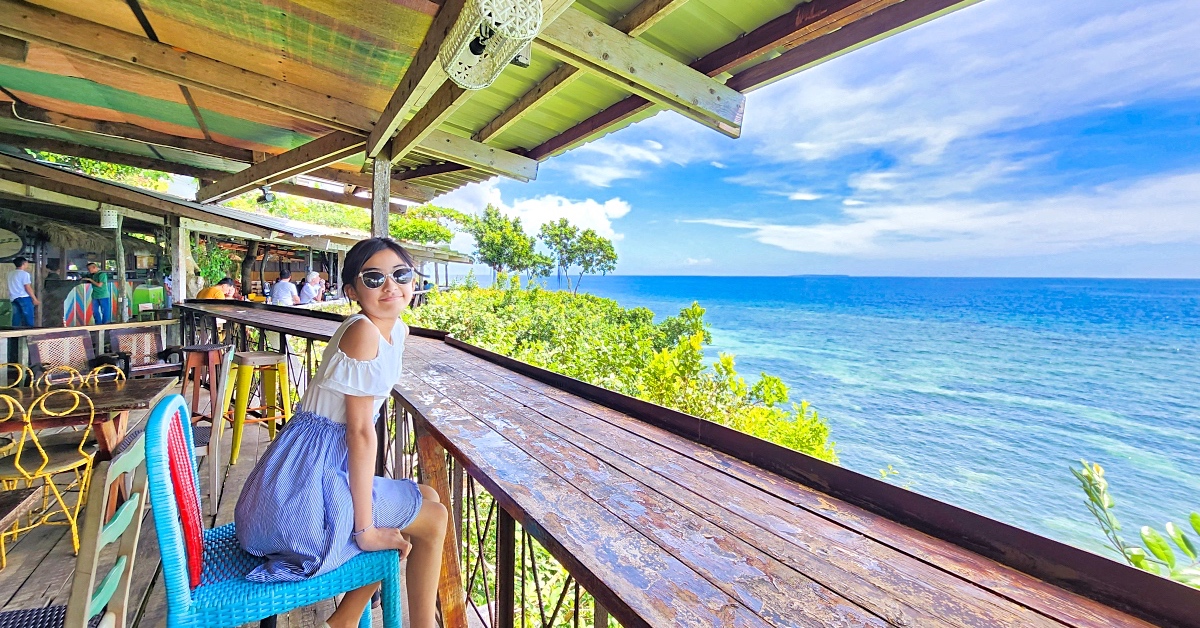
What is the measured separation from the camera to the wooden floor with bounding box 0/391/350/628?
5.90 ft

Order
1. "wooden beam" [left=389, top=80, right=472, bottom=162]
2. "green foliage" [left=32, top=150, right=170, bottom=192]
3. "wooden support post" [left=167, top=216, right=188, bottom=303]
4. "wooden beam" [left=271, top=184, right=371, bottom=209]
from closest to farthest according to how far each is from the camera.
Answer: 1. "wooden beam" [left=389, top=80, right=472, bottom=162]
2. "wooden beam" [left=271, top=184, right=371, bottom=209]
3. "wooden support post" [left=167, top=216, right=188, bottom=303]
4. "green foliage" [left=32, top=150, right=170, bottom=192]

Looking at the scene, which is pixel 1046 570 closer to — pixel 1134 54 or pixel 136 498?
pixel 136 498

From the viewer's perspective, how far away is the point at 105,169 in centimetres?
→ 1279

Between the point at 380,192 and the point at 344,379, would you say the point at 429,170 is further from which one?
the point at 344,379

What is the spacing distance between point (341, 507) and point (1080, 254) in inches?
2655

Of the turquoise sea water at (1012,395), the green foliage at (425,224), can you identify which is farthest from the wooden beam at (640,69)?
the green foliage at (425,224)

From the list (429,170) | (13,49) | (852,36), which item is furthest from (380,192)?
(852,36)

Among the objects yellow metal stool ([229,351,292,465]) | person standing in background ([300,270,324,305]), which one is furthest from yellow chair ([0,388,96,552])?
person standing in background ([300,270,324,305])

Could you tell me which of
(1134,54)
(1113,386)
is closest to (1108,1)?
(1134,54)

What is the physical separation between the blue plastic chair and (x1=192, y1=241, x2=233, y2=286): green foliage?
1005 cm

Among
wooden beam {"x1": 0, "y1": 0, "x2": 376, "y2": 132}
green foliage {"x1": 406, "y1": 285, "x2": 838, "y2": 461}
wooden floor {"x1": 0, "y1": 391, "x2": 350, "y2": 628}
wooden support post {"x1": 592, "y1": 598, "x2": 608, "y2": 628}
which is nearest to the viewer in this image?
wooden support post {"x1": 592, "y1": 598, "x2": 608, "y2": 628}

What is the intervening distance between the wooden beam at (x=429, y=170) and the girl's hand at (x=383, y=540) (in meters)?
3.00

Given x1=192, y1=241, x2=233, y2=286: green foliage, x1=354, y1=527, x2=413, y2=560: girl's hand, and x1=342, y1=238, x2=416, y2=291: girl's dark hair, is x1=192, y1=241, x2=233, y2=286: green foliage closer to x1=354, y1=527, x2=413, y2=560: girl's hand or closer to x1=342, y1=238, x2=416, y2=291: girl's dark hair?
x1=342, y1=238, x2=416, y2=291: girl's dark hair

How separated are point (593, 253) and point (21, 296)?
103 feet
